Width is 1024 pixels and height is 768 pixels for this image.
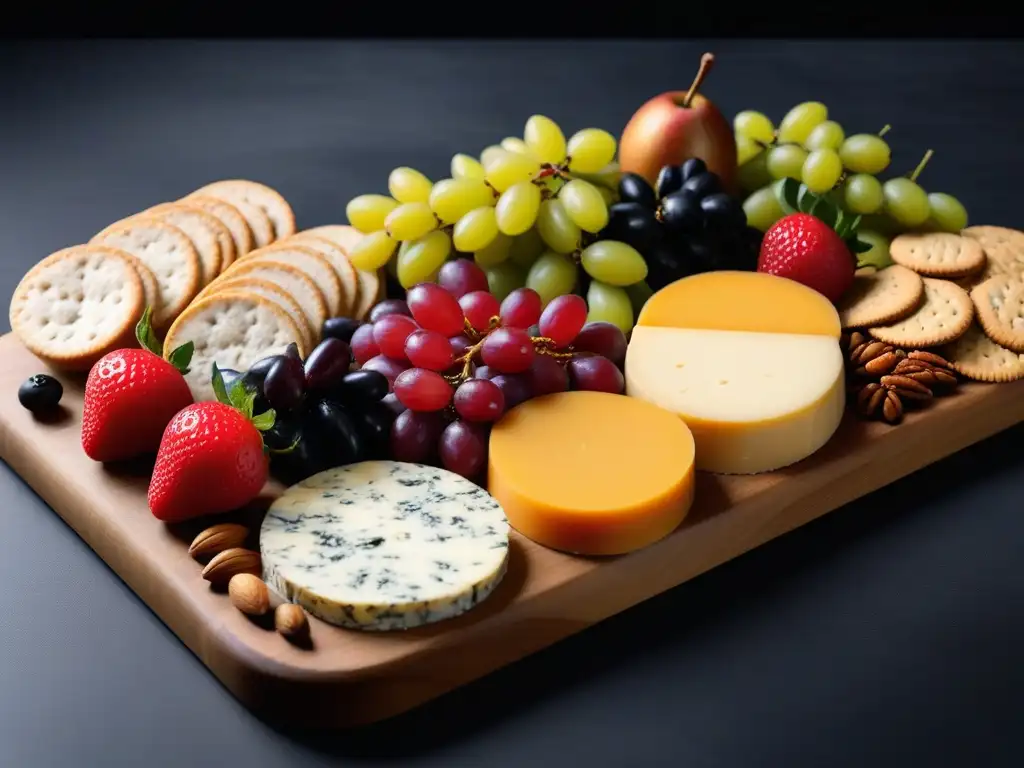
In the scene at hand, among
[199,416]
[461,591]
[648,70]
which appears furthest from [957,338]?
[648,70]

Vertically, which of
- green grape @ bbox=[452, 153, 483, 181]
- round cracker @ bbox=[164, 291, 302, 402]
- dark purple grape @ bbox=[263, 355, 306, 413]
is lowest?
round cracker @ bbox=[164, 291, 302, 402]

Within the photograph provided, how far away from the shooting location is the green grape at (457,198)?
2373 mm

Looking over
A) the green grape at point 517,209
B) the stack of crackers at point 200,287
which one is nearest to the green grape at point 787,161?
the green grape at point 517,209

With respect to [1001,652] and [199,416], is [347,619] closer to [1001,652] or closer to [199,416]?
[199,416]

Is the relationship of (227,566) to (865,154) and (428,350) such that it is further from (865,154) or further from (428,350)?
(865,154)

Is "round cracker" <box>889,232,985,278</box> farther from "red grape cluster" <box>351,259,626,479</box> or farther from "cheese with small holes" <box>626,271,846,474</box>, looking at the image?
"red grape cluster" <box>351,259,626,479</box>

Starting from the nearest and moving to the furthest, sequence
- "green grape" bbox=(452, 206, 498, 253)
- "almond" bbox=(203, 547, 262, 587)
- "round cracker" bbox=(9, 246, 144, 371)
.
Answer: "almond" bbox=(203, 547, 262, 587) < "round cracker" bbox=(9, 246, 144, 371) < "green grape" bbox=(452, 206, 498, 253)

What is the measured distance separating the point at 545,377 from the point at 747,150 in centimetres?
107

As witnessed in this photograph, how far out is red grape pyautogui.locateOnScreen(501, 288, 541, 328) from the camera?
209 centimetres

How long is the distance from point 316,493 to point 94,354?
0.60m

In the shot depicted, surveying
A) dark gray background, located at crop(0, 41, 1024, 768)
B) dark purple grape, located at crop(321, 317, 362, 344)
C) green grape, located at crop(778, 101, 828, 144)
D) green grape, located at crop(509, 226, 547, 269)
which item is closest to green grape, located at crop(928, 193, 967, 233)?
green grape, located at crop(778, 101, 828, 144)

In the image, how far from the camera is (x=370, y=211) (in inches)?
98.0

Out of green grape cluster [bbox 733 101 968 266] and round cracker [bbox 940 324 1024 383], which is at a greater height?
green grape cluster [bbox 733 101 968 266]

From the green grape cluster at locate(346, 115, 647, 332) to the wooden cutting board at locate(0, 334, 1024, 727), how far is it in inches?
19.5
